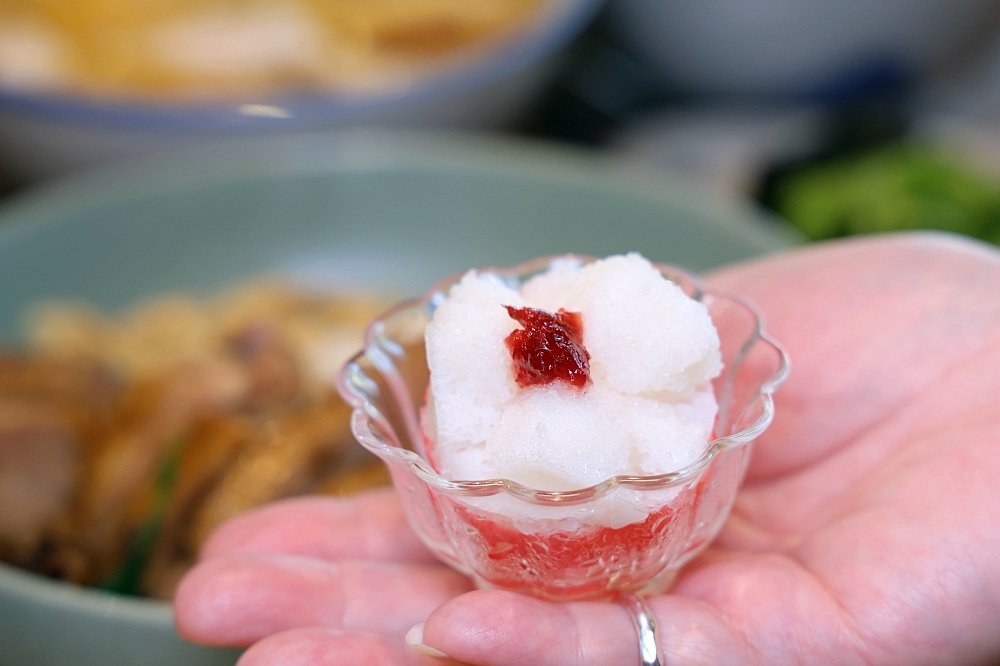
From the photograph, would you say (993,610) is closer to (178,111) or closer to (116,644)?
(116,644)

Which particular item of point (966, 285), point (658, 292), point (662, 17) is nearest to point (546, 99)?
point (662, 17)

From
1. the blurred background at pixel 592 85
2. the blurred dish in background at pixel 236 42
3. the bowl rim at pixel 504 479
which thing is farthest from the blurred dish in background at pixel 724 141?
the bowl rim at pixel 504 479

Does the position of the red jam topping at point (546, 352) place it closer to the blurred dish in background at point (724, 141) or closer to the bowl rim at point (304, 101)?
the bowl rim at point (304, 101)

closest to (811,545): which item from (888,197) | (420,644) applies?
(420,644)

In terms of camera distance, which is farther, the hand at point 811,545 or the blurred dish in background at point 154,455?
the blurred dish in background at point 154,455

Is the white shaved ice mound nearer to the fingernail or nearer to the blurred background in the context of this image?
the fingernail

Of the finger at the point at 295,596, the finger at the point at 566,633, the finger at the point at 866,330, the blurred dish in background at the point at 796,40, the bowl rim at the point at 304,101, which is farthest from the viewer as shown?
the blurred dish in background at the point at 796,40
